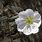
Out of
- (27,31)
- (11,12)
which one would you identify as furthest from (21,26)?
(11,12)

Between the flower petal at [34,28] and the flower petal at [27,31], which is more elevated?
the flower petal at [34,28]

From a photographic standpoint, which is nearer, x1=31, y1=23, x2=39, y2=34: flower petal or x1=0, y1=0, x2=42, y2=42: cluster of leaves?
x1=31, y1=23, x2=39, y2=34: flower petal

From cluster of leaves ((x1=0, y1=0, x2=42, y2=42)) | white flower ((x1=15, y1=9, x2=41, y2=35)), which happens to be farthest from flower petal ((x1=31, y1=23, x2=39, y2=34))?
cluster of leaves ((x1=0, y1=0, x2=42, y2=42))

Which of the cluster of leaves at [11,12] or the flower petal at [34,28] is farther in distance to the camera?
the cluster of leaves at [11,12]

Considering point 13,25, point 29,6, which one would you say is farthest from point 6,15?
point 29,6

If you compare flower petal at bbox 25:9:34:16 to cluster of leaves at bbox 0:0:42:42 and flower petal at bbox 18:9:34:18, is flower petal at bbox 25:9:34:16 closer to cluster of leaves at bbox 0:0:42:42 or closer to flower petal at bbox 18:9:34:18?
flower petal at bbox 18:9:34:18

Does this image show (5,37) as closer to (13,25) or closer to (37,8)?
(13,25)

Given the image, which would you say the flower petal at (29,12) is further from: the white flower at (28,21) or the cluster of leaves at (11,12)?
the cluster of leaves at (11,12)


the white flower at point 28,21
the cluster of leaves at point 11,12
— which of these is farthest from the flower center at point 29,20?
the cluster of leaves at point 11,12

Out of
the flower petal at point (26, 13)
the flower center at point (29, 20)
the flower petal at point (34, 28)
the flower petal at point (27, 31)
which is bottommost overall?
the flower petal at point (27, 31)
